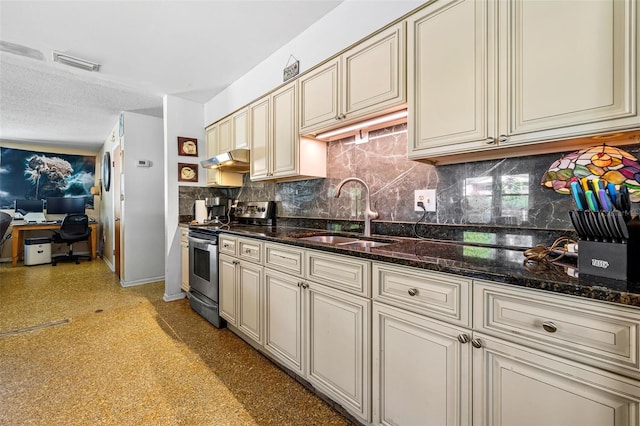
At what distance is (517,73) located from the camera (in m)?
1.21

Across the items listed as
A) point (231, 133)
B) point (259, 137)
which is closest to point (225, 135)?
point (231, 133)

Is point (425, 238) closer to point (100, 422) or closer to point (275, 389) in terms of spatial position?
point (275, 389)

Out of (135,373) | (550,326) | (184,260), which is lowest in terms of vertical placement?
(135,373)

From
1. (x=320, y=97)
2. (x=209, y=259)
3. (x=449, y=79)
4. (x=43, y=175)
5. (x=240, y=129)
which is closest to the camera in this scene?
(x=449, y=79)

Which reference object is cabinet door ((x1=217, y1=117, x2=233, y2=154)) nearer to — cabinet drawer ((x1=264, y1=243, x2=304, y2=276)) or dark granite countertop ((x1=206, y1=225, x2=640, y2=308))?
cabinet drawer ((x1=264, y1=243, x2=304, y2=276))

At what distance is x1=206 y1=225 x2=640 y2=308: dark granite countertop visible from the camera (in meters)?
0.77

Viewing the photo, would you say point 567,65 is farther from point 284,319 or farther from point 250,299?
point 250,299

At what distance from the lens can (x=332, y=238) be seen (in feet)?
7.22

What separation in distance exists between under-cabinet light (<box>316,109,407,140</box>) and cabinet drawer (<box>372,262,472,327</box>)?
3.21ft

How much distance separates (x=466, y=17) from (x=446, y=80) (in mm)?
275

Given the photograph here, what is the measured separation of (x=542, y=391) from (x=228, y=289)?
2.14 m

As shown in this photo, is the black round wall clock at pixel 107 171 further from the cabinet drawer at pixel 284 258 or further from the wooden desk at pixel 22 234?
the cabinet drawer at pixel 284 258

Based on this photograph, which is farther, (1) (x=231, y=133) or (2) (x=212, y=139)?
(2) (x=212, y=139)

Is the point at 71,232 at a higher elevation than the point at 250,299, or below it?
higher
